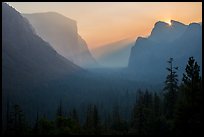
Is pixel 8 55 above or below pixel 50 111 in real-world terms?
above

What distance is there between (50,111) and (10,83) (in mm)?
57416

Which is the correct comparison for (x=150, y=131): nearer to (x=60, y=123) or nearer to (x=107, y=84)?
(x=60, y=123)

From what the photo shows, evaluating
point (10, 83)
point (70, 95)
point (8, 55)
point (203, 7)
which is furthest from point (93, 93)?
point (203, 7)

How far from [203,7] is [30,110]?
114994 mm

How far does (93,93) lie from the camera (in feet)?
526

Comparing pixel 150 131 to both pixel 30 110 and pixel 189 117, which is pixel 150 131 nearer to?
pixel 189 117

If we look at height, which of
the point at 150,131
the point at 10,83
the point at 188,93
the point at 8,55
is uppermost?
the point at 8,55

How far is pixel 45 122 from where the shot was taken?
28.2m

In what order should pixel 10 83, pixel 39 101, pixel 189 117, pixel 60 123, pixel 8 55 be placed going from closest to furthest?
pixel 189 117 < pixel 60 123 < pixel 39 101 < pixel 10 83 < pixel 8 55

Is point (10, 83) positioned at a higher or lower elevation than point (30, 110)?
higher

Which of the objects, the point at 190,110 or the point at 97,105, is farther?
the point at 97,105

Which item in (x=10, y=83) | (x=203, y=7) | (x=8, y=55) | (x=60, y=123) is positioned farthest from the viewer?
(x=8, y=55)

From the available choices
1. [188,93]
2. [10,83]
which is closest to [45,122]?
[188,93]

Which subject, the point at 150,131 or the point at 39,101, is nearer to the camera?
the point at 150,131
